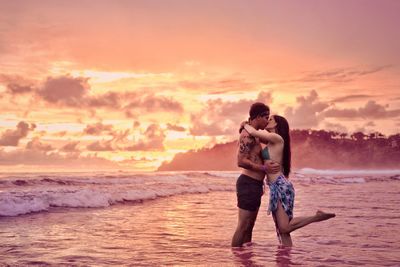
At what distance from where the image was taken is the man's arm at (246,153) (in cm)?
719

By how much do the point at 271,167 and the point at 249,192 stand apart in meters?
0.58

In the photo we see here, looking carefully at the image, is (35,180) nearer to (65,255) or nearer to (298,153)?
(65,255)

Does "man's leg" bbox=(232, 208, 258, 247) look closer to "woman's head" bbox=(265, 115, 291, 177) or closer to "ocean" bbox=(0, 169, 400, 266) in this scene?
"ocean" bbox=(0, 169, 400, 266)

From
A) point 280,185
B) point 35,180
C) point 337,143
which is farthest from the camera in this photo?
point 337,143

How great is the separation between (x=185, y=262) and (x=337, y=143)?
133m

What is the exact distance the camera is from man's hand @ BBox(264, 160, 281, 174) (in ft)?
23.6

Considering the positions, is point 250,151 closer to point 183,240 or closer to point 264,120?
point 264,120

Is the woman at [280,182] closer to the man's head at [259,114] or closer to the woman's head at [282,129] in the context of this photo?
the woman's head at [282,129]

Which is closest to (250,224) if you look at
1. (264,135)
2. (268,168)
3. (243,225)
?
(243,225)

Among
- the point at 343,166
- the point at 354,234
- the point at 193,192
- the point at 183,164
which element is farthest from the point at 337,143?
the point at 354,234

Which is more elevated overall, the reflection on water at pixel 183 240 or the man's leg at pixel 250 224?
the man's leg at pixel 250 224

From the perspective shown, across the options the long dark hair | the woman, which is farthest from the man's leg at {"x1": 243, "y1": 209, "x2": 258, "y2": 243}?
the long dark hair

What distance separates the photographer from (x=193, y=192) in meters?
23.5

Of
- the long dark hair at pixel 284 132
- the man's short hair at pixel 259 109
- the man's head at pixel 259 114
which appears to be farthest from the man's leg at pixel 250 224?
the man's short hair at pixel 259 109
